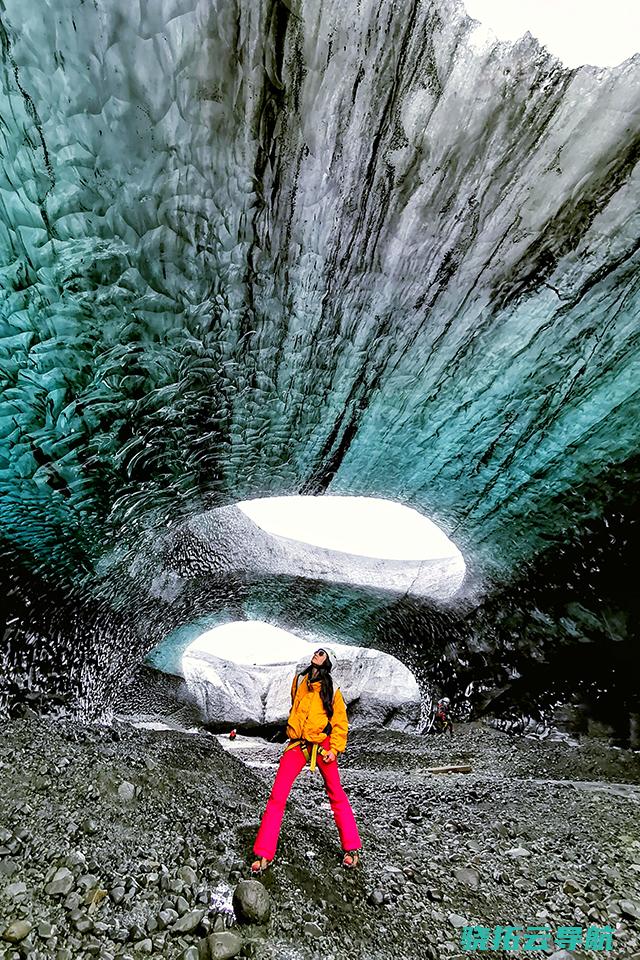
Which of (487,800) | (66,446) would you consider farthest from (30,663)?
(487,800)

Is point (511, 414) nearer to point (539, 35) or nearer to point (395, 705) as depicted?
point (539, 35)

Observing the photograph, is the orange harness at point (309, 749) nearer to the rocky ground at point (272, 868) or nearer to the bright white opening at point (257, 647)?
the rocky ground at point (272, 868)

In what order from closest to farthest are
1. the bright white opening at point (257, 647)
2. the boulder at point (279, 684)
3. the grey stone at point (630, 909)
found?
the grey stone at point (630, 909) → the boulder at point (279, 684) → the bright white opening at point (257, 647)

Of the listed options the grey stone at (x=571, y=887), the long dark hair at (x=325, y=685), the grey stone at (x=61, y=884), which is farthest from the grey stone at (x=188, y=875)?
the grey stone at (x=571, y=887)

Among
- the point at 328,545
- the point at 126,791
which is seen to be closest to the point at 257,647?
the point at 328,545

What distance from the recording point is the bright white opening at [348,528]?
8.19 meters

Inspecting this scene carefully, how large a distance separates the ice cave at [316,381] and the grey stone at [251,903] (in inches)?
3.5

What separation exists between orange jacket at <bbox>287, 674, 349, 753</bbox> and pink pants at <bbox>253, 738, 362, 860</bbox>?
66mm

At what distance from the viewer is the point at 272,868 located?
246 cm

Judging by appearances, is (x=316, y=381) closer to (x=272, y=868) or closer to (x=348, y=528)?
(x=272, y=868)

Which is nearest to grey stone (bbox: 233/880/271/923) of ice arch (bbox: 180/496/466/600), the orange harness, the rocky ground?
the rocky ground

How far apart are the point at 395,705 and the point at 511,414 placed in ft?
32.8

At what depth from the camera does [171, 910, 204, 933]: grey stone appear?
1.88 metres

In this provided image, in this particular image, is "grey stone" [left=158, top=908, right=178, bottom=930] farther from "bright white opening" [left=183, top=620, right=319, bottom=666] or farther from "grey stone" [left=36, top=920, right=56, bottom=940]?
"bright white opening" [left=183, top=620, right=319, bottom=666]
